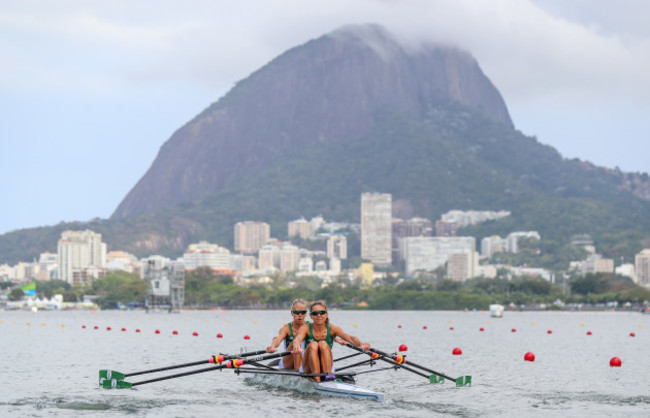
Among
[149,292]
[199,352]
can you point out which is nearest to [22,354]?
[199,352]

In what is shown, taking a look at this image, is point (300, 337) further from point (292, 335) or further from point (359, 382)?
point (359, 382)

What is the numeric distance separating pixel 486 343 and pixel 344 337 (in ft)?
135

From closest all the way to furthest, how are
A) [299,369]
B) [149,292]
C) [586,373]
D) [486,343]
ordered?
1. [299,369]
2. [586,373]
3. [486,343]
4. [149,292]

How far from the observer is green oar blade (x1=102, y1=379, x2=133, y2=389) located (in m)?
36.8

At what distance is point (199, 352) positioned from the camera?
60.2 metres

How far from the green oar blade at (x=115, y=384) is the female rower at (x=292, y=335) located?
488 cm

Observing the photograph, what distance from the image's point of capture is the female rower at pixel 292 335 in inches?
1347

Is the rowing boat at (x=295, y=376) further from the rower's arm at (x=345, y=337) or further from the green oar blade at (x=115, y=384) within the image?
the rower's arm at (x=345, y=337)

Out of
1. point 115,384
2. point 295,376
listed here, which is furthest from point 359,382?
point 115,384

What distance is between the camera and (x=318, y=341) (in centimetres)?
3309

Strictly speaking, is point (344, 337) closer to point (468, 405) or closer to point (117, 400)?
point (468, 405)

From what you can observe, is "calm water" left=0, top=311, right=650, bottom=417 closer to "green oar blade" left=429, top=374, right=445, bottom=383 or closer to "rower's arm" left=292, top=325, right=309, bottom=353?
"green oar blade" left=429, top=374, right=445, bottom=383

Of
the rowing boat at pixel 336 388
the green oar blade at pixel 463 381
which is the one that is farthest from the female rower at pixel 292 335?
the green oar blade at pixel 463 381

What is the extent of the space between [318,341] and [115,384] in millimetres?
7982
